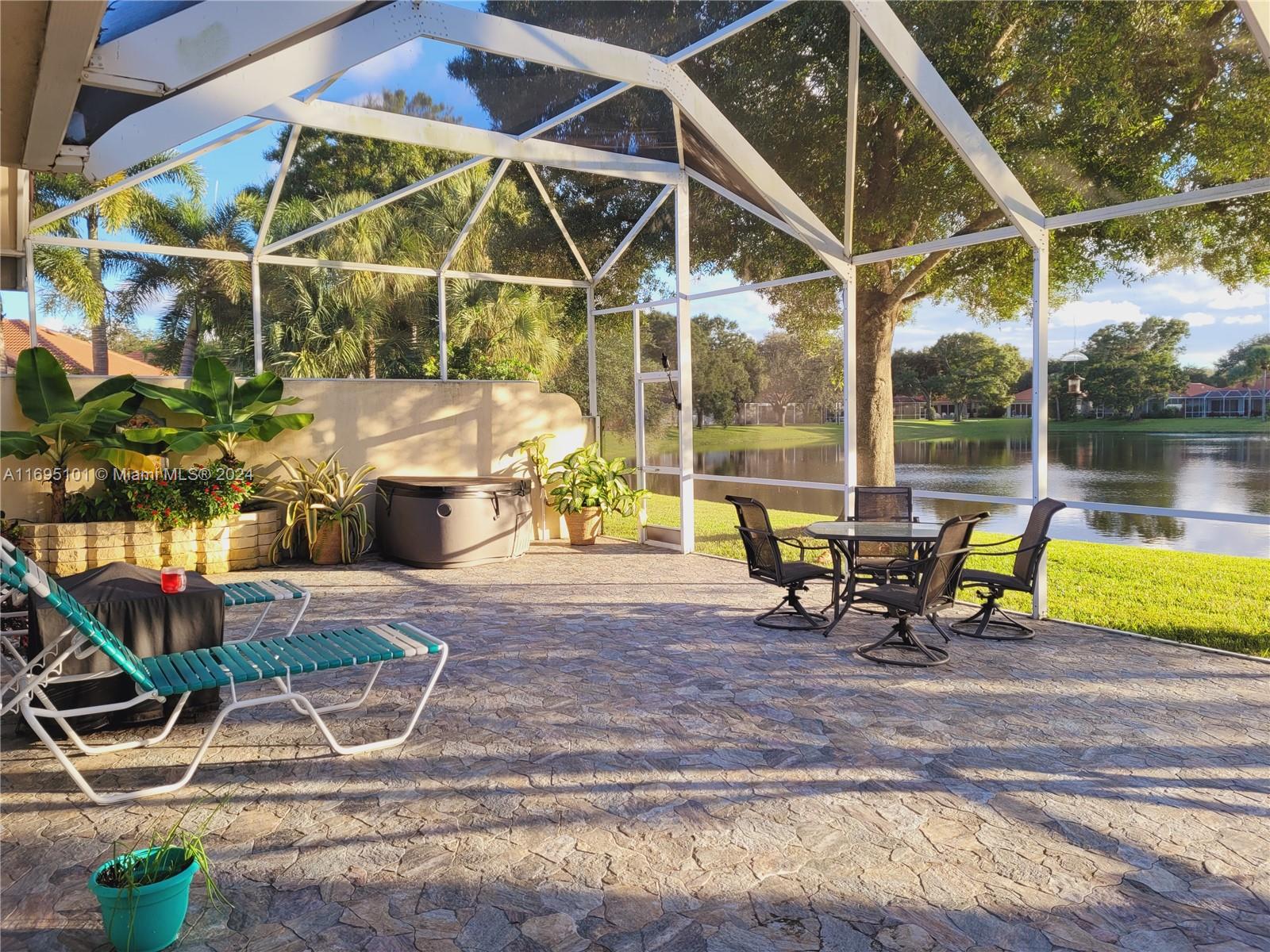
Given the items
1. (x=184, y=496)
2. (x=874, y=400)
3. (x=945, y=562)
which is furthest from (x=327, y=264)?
(x=945, y=562)

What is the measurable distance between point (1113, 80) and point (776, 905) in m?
5.94

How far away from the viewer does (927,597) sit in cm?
575

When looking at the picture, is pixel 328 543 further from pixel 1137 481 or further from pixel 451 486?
pixel 1137 481

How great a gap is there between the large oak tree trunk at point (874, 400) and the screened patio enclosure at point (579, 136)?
0.25 meters

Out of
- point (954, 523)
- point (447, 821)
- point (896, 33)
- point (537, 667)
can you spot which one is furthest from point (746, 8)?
point (447, 821)

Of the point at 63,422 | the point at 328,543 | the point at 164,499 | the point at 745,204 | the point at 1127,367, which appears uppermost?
the point at 745,204

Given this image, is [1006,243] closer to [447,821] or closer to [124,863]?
[447,821]

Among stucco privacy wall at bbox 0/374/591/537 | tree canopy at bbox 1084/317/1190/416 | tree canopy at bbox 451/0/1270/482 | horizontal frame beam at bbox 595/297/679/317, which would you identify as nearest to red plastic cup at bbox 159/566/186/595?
tree canopy at bbox 451/0/1270/482

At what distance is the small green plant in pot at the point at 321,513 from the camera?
10.0 meters

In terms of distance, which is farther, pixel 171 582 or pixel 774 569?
pixel 774 569

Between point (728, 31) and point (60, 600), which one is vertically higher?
point (728, 31)

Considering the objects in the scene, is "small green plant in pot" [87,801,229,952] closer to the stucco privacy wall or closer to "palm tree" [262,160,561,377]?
the stucco privacy wall

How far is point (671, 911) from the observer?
288 cm

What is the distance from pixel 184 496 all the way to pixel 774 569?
20.8ft
